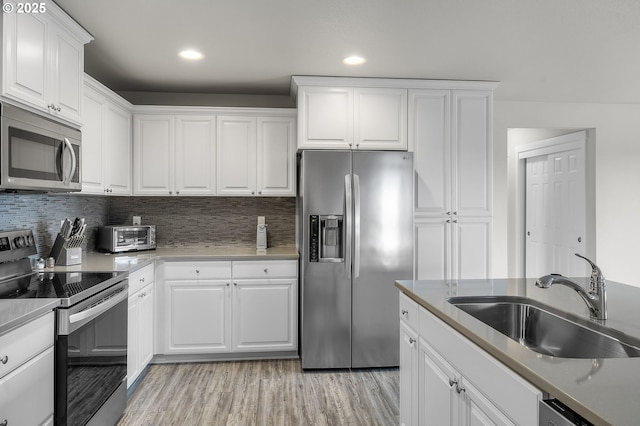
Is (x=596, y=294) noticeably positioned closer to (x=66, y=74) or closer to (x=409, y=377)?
(x=409, y=377)

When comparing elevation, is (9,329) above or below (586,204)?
below

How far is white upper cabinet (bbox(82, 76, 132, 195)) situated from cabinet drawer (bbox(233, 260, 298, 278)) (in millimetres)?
1190

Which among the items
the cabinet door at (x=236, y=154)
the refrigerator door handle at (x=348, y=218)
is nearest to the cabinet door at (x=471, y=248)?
the refrigerator door handle at (x=348, y=218)

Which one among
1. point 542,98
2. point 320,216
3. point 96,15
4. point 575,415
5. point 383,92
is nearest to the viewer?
point 575,415

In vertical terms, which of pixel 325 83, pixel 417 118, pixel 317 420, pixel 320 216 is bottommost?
pixel 317 420

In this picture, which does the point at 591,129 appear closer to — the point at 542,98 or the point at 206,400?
the point at 542,98

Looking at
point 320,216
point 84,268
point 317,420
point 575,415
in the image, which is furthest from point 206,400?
point 575,415

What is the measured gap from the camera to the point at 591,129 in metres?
4.59

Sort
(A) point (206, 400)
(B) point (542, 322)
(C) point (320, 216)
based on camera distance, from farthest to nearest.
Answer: (C) point (320, 216), (A) point (206, 400), (B) point (542, 322)

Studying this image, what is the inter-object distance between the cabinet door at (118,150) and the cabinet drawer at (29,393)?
179cm

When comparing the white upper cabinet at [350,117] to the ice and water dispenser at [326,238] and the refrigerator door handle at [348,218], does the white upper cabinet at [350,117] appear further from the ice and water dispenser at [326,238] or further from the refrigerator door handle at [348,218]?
the ice and water dispenser at [326,238]

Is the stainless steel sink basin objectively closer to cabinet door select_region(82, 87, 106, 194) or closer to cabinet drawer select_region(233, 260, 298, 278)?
cabinet drawer select_region(233, 260, 298, 278)

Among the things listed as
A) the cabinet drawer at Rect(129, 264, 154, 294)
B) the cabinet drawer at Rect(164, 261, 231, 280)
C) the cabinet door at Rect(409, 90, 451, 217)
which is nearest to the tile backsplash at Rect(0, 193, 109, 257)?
the cabinet drawer at Rect(129, 264, 154, 294)

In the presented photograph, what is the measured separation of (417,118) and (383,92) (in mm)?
371
